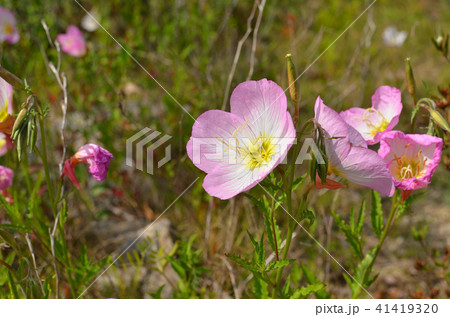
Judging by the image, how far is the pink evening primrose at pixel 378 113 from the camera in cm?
113

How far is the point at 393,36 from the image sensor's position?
3414 mm

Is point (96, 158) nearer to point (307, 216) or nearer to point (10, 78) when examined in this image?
point (10, 78)

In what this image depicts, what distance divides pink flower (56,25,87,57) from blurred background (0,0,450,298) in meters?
0.05

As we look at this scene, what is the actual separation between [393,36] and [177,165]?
2241 mm

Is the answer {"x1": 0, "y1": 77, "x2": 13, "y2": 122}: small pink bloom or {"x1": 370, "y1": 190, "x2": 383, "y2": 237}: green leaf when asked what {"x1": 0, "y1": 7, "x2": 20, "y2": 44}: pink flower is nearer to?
{"x1": 0, "y1": 77, "x2": 13, "y2": 122}: small pink bloom

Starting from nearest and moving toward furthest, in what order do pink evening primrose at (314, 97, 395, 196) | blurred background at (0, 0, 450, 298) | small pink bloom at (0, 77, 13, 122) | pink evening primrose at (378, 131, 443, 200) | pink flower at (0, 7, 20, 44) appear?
pink evening primrose at (314, 97, 395, 196)
pink evening primrose at (378, 131, 443, 200)
small pink bloom at (0, 77, 13, 122)
blurred background at (0, 0, 450, 298)
pink flower at (0, 7, 20, 44)

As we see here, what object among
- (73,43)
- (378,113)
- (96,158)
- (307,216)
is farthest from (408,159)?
(73,43)

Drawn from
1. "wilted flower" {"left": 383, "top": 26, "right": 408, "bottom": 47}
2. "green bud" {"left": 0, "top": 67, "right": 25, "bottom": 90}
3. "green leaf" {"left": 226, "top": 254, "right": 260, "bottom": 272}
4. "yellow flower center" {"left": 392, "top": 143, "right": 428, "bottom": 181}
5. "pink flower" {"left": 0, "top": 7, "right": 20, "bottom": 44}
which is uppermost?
"pink flower" {"left": 0, "top": 7, "right": 20, "bottom": 44}

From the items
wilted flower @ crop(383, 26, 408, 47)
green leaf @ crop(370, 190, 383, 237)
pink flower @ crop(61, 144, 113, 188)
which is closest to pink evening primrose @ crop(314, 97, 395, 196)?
green leaf @ crop(370, 190, 383, 237)

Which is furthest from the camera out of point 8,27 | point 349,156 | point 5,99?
point 8,27

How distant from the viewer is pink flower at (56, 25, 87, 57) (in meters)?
2.30

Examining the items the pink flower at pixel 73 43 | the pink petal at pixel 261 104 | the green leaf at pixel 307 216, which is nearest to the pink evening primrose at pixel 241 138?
the pink petal at pixel 261 104

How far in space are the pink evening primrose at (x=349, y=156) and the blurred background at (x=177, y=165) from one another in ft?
1.70
